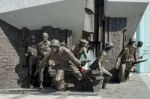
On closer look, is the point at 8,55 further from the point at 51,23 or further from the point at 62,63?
the point at 62,63

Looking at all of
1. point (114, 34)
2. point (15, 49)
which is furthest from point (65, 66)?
point (114, 34)

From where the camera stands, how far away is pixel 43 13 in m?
14.8

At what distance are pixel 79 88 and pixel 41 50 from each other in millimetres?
2082

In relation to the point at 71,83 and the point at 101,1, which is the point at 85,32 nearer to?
the point at 101,1

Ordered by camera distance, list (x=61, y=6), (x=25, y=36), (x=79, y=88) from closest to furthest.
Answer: (x=79, y=88), (x=61, y=6), (x=25, y=36)

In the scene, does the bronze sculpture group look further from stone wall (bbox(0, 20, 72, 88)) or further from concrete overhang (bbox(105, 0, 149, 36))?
concrete overhang (bbox(105, 0, 149, 36))

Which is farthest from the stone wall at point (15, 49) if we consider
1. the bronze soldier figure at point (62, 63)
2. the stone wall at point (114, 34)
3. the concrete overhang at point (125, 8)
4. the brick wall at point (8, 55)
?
the stone wall at point (114, 34)

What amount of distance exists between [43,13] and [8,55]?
1.76m

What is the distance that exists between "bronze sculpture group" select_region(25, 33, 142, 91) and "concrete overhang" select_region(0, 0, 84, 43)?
64 cm

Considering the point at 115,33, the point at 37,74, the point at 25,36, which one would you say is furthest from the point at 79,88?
the point at 115,33

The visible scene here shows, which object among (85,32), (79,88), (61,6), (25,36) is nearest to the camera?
(79,88)

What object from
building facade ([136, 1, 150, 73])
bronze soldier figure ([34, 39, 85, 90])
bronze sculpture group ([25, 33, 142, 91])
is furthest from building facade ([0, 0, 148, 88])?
building facade ([136, 1, 150, 73])

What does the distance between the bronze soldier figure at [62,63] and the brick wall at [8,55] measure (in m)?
1.58

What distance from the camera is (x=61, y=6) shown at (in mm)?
14570
